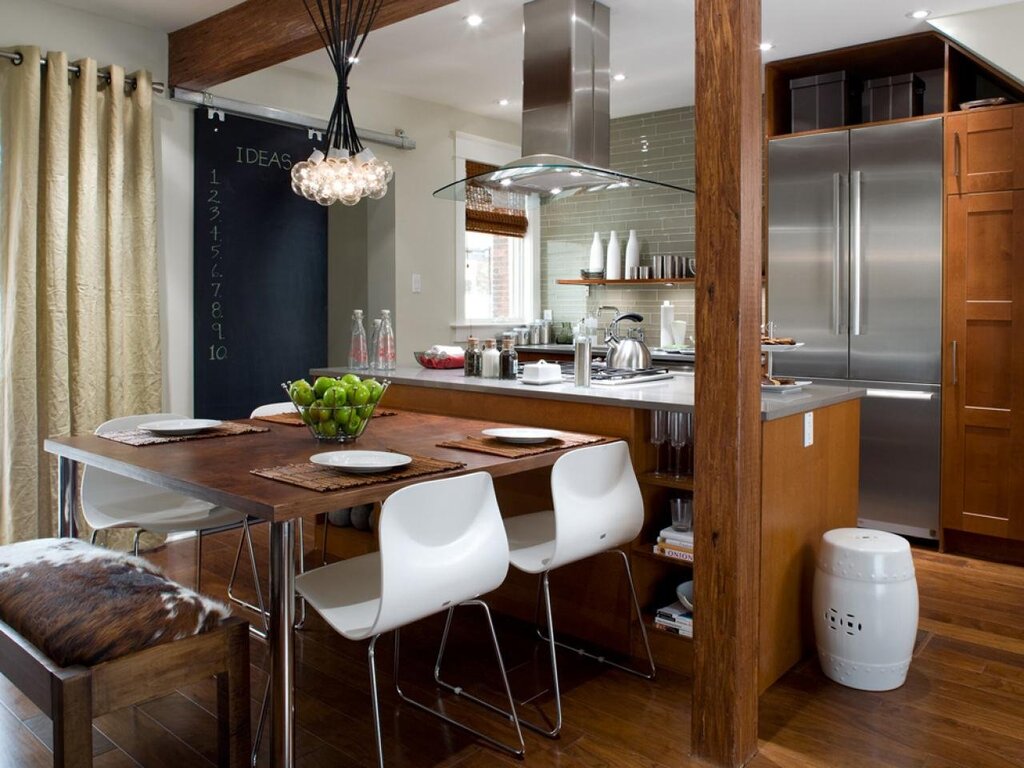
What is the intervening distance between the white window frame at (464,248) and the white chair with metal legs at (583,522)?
3.28 meters

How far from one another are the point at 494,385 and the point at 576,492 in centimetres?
96

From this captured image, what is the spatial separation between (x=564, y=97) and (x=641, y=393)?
5.18 feet

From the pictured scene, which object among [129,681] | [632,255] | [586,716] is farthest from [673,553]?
[632,255]

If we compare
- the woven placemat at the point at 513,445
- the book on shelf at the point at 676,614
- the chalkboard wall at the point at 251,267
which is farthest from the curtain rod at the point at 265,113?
the book on shelf at the point at 676,614

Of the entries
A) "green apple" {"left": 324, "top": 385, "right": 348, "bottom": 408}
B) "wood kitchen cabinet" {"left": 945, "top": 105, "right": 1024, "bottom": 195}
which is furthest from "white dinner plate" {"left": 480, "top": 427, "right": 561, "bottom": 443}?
"wood kitchen cabinet" {"left": 945, "top": 105, "right": 1024, "bottom": 195}

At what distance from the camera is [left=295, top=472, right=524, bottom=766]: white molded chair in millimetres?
1881

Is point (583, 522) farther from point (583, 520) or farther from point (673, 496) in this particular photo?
point (673, 496)

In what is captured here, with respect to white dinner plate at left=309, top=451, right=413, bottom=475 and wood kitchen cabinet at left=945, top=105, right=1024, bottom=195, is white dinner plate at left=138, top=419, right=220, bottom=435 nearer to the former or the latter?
white dinner plate at left=309, top=451, right=413, bottom=475

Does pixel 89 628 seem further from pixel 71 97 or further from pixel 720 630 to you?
pixel 71 97

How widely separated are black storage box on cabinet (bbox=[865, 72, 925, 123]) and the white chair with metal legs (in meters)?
2.80

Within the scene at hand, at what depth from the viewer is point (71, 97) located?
3.82 meters

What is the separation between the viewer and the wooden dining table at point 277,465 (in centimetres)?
183

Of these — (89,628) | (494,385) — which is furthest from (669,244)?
(89,628)

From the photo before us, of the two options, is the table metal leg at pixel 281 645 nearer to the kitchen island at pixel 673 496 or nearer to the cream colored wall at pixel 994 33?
the kitchen island at pixel 673 496
